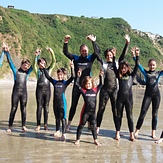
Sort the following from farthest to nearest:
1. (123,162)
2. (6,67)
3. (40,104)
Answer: (6,67), (40,104), (123,162)

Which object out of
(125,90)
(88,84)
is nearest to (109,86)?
(125,90)

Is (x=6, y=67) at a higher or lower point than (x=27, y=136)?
higher

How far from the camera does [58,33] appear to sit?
76.1 metres

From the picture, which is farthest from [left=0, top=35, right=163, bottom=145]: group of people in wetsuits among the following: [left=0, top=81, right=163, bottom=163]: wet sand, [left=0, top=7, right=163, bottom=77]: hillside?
[left=0, top=7, right=163, bottom=77]: hillside

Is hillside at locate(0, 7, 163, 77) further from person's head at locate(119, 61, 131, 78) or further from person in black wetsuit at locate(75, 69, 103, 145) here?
person in black wetsuit at locate(75, 69, 103, 145)

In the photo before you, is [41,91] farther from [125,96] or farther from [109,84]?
[125,96]

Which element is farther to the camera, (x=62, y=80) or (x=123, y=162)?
(x=62, y=80)

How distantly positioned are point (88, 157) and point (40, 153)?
0.97m

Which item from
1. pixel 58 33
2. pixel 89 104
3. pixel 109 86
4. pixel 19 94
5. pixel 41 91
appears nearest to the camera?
pixel 89 104

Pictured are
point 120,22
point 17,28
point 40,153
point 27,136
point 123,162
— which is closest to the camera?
point 123,162

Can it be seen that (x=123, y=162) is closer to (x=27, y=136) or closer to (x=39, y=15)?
(x=27, y=136)

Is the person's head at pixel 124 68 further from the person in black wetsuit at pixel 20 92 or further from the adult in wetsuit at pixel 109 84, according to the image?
the person in black wetsuit at pixel 20 92

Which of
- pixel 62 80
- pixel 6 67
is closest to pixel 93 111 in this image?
pixel 62 80

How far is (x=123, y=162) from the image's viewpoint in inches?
224
